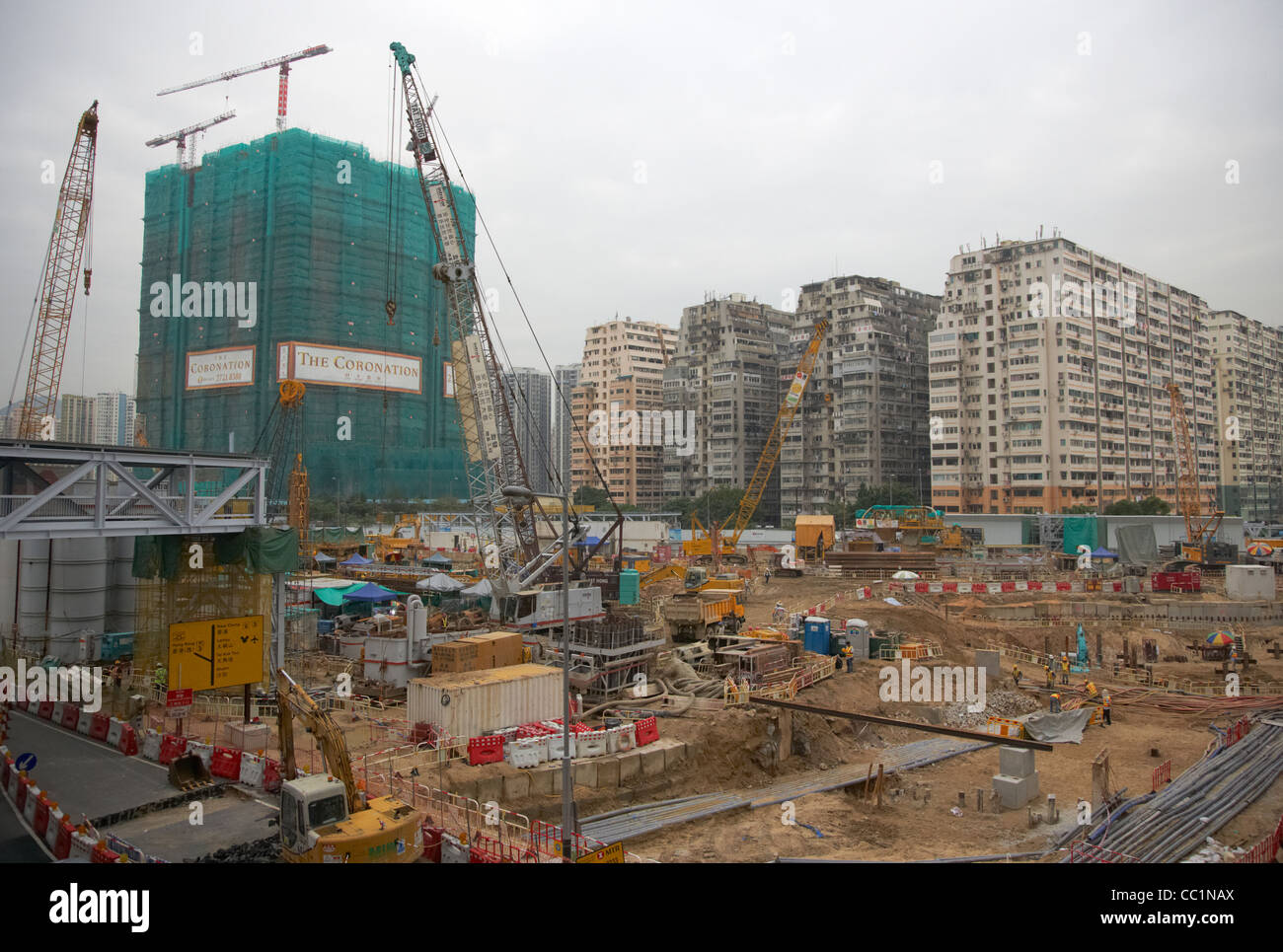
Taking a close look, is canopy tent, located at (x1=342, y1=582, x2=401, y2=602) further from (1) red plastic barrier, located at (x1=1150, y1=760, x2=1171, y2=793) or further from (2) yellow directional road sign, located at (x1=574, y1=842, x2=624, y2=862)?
(1) red plastic barrier, located at (x1=1150, y1=760, x2=1171, y2=793)

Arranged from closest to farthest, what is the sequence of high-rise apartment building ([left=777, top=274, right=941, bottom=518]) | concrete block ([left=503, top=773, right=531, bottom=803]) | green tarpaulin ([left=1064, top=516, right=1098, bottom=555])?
1. concrete block ([left=503, top=773, right=531, bottom=803])
2. green tarpaulin ([left=1064, top=516, right=1098, bottom=555])
3. high-rise apartment building ([left=777, top=274, right=941, bottom=518])

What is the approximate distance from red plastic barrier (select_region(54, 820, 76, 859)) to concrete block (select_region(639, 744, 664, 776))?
458 inches

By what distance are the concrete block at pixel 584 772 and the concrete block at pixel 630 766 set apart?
73 centimetres

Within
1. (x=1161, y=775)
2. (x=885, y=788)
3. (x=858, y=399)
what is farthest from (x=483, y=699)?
(x=858, y=399)

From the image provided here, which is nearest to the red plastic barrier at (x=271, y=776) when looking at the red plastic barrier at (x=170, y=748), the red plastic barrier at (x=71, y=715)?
the red plastic barrier at (x=170, y=748)

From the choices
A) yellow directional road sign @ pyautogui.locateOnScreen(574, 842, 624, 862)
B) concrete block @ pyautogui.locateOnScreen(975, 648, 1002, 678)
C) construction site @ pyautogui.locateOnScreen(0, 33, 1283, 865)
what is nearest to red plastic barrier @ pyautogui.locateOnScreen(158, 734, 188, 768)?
construction site @ pyautogui.locateOnScreen(0, 33, 1283, 865)

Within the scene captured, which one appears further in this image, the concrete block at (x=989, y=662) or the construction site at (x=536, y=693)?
the concrete block at (x=989, y=662)

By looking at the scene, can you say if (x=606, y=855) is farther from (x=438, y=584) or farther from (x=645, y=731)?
(x=438, y=584)

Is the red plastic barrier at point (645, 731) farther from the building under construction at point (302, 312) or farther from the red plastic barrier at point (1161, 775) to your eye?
the building under construction at point (302, 312)

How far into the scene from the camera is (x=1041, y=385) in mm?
84062

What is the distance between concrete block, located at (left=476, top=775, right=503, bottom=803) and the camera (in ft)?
56.1

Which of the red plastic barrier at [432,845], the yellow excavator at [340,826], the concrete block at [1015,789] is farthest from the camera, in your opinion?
the concrete block at [1015,789]

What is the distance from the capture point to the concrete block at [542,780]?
18.1m
